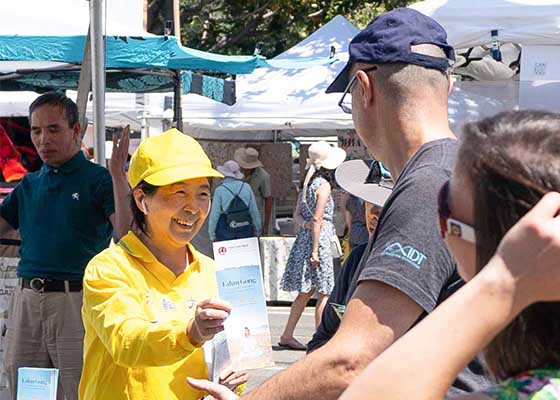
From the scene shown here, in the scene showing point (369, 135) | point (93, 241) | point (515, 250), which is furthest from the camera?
point (93, 241)

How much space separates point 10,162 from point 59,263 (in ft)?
11.7

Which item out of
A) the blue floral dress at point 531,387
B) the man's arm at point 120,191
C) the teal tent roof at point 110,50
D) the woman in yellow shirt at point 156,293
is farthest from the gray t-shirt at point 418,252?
the teal tent roof at point 110,50

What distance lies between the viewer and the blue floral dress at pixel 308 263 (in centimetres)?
998

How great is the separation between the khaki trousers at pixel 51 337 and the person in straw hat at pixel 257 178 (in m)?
7.32

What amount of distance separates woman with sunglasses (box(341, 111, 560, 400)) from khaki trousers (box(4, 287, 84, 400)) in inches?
151

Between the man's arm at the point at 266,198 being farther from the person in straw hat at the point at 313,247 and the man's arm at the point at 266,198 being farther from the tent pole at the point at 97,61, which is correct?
the tent pole at the point at 97,61

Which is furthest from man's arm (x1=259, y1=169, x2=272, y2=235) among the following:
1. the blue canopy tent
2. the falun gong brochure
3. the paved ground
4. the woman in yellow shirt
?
the falun gong brochure

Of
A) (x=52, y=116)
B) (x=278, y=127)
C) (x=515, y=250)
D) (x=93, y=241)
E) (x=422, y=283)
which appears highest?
(x=515, y=250)

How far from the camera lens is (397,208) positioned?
2207 millimetres

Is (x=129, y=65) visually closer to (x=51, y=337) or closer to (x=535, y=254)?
(x=51, y=337)

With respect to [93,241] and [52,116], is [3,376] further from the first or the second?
[52,116]

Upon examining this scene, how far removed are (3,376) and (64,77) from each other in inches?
93.5

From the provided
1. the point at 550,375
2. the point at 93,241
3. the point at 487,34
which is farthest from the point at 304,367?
the point at 487,34

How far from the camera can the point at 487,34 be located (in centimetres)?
867
